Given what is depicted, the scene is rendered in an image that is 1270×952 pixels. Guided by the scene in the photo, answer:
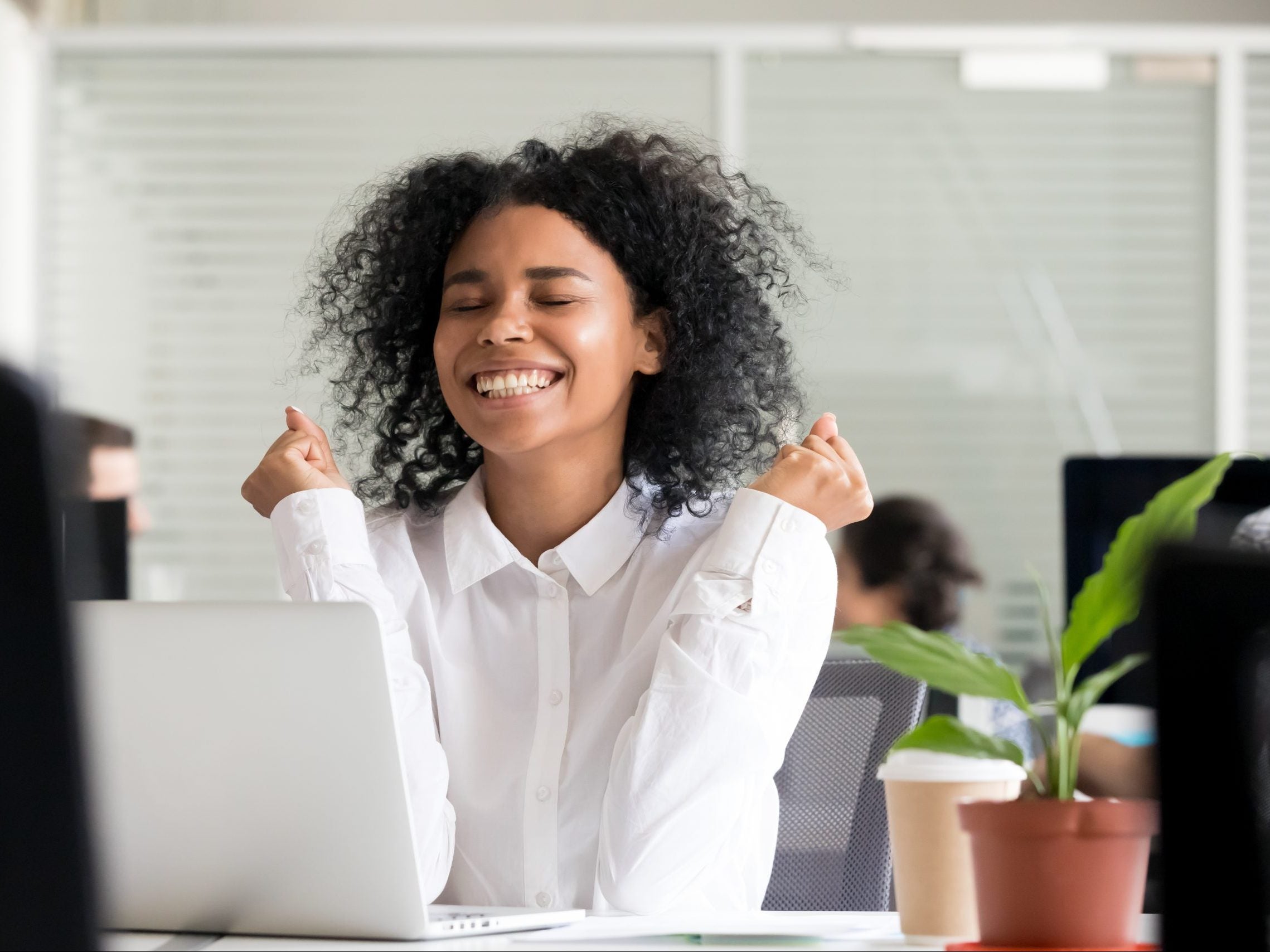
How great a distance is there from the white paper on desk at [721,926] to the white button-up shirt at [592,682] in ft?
0.62

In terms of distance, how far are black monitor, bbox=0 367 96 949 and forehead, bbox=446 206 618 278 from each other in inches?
46.3

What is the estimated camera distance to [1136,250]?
3414 mm

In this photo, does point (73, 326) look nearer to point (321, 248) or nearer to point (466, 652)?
point (321, 248)

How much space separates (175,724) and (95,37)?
2.95m

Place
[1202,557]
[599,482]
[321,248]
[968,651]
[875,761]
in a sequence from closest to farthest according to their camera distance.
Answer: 1. [1202,557]
2. [968,651]
3. [875,761]
4. [599,482]
5. [321,248]

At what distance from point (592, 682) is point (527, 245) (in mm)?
493

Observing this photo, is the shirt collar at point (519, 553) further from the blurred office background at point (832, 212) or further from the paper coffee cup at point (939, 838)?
the blurred office background at point (832, 212)

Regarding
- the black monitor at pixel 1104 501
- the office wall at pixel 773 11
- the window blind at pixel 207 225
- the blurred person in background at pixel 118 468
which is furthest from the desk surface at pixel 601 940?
the office wall at pixel 773 11

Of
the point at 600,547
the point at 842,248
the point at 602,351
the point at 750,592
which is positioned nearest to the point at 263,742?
the point at 750,592

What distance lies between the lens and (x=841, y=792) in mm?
1516

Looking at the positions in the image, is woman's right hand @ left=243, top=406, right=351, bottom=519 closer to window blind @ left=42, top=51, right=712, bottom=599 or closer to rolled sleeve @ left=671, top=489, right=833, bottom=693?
rolled sleeve @ left=671, top=489, right=833, bottom=693

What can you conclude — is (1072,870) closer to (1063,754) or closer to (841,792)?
(1063,754)

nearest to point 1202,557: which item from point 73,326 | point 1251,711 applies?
point 1251,711

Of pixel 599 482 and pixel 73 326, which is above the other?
pixel 73 326
